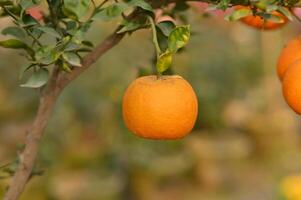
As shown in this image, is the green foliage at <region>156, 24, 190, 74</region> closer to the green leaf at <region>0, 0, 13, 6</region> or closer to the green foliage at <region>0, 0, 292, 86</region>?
the green foliage at <region>0, 0, 292, 86</region>

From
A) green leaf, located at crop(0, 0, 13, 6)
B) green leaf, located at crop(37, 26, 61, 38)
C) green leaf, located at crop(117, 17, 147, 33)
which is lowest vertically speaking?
green leaf, located at crop(117, 17, 147, 33)

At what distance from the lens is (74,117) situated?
268cm

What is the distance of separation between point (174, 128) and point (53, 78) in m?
0.21

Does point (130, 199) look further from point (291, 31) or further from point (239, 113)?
point (291, 31)

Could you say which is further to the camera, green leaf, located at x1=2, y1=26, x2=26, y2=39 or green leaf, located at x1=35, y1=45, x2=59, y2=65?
green leaf, located at x1=2, y1=26, x2=26, y2=39

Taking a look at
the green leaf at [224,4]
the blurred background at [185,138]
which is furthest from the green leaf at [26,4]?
the blurred background at [185,138]

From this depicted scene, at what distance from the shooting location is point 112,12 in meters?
0.78

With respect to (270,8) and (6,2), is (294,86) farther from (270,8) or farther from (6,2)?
(6,2)

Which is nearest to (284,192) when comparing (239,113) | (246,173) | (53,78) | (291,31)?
(246,173)

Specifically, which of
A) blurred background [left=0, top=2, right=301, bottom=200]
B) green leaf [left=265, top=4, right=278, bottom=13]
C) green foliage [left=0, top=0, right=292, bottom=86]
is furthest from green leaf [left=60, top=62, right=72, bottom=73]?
blurred background [left=0, top=2, right=301, bottom=200]

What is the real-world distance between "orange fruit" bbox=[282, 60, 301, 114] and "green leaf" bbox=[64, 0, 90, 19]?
0.89 feet

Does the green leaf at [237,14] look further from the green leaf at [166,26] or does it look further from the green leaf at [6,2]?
the green leaf at [6,2]

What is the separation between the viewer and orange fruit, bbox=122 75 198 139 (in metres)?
0.78

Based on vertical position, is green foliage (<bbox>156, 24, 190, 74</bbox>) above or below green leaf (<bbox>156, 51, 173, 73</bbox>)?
above
